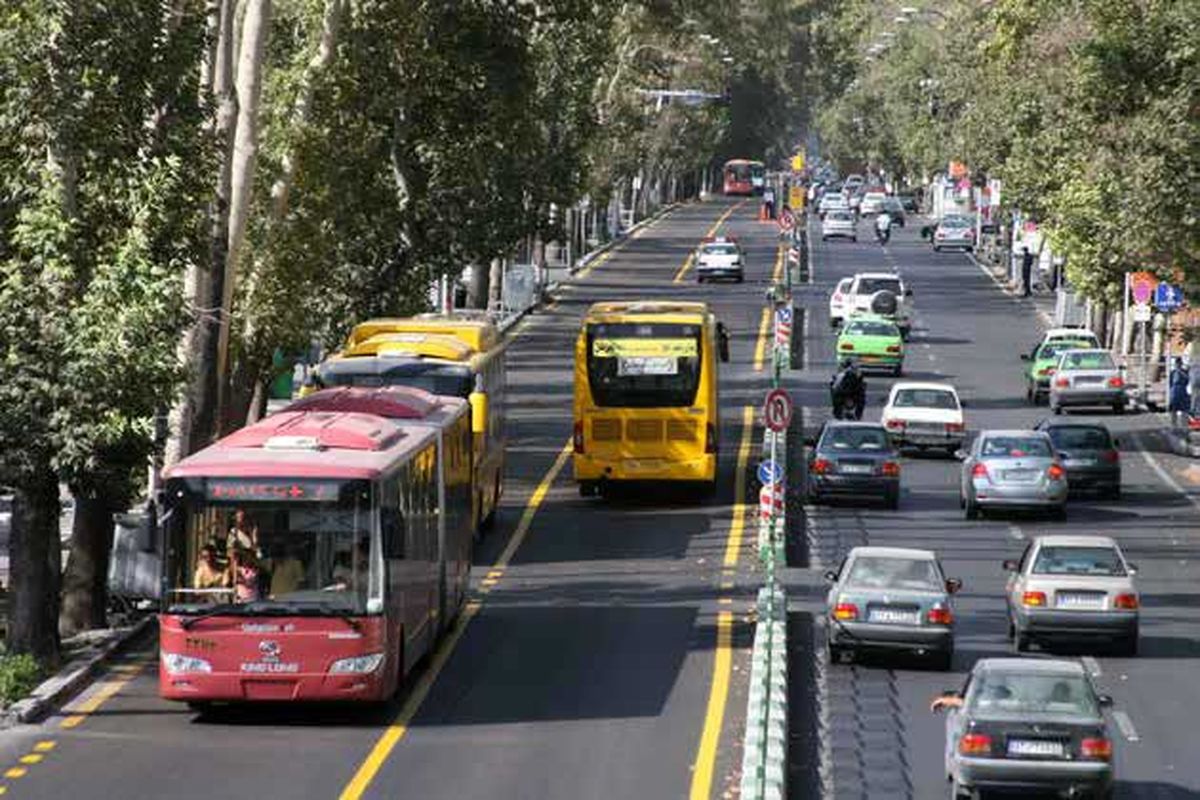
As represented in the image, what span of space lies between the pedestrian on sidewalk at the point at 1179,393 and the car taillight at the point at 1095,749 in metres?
40.4

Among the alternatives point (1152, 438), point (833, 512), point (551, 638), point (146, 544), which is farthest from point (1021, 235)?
point (146, 544)

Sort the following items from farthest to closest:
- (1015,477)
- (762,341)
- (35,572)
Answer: (762,341)
(1015,477)
(35,572)

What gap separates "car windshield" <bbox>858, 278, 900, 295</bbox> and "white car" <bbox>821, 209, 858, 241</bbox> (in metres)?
48.2

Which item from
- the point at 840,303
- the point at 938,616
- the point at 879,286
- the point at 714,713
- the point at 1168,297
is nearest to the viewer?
the point at 714,713

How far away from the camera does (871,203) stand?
15525 cm

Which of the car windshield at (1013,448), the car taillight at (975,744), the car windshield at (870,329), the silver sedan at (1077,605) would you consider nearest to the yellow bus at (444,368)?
the car windshield at (1013,448)

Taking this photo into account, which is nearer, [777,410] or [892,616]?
[892,616]

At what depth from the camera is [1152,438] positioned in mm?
64375

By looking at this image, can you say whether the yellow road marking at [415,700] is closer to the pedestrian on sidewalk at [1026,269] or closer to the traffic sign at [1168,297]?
the traffic sign at [1168,297]

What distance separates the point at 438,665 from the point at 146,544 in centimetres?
573

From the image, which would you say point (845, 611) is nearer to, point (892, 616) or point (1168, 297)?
point (892, 616)

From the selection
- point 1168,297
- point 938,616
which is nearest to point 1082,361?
point 1168,297

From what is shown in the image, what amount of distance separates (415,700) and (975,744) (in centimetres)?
770

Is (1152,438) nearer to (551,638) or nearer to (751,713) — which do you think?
(551,638)
